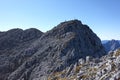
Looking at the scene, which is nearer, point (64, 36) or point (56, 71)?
point (56, 71)

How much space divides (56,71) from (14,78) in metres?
31.5

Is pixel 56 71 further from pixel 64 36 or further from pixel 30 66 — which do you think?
pixel 64 36

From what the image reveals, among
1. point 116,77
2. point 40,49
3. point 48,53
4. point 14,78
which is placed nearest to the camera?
point 116,77

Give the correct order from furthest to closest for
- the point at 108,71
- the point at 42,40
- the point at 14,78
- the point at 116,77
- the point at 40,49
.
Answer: the point at 42,40, the point at 40,49, the point at 14,78, the point at 108,71, the point at 116,77

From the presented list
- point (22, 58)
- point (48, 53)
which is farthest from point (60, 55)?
point (22, 58)

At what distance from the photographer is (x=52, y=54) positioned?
160750 mm

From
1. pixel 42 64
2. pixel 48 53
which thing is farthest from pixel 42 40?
pixel 42 64

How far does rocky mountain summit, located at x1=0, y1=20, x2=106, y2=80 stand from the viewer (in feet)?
480

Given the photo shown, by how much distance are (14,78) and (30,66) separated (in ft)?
46.9

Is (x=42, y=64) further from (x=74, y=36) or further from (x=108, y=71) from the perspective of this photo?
(x=108, y=71)

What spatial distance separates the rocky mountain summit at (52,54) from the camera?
146m

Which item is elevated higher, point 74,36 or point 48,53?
point 74,36

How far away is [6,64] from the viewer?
573 feet

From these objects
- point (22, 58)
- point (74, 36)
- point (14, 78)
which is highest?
point (74, 36)
